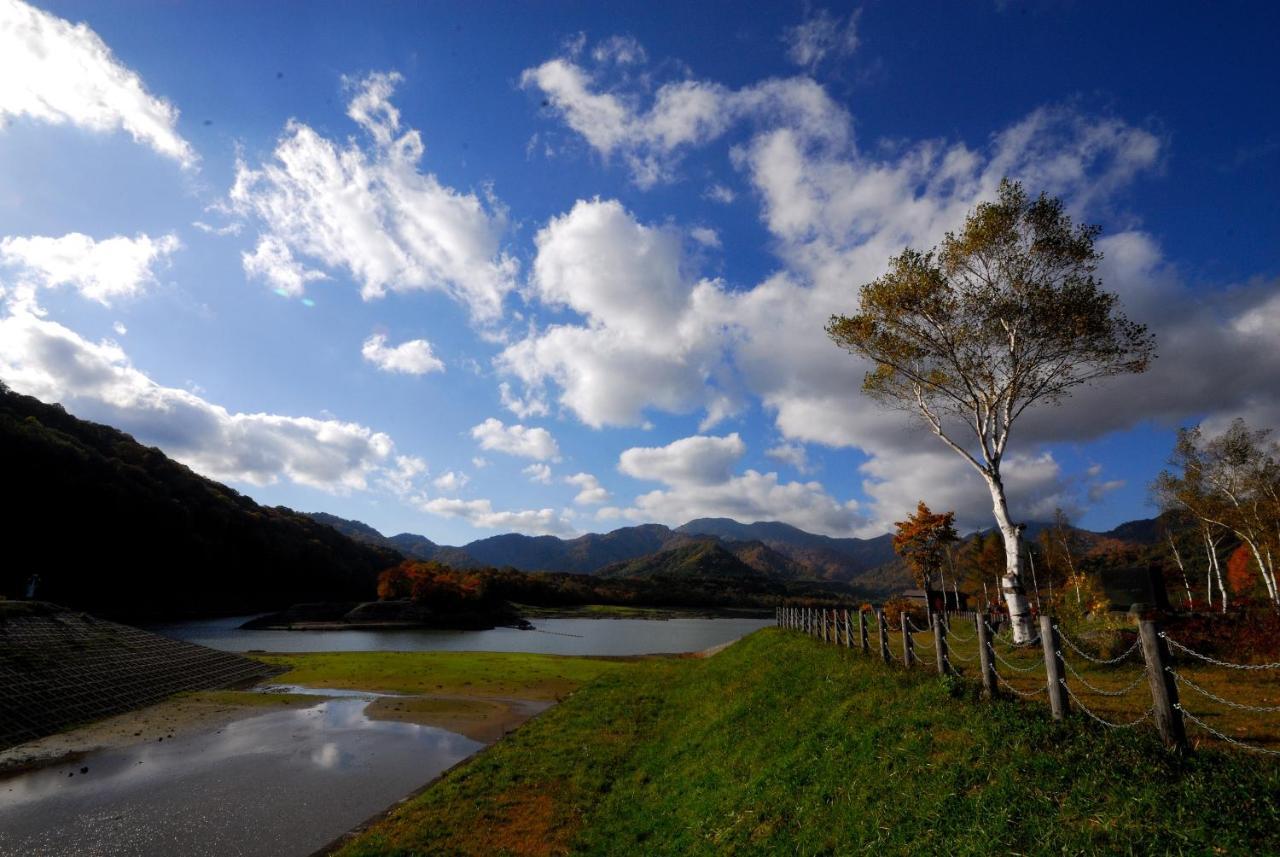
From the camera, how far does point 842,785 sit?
377 inches

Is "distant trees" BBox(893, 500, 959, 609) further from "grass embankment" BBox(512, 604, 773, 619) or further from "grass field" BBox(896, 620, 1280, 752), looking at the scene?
"grass embankment" BBox(512, 604, 773, 619)

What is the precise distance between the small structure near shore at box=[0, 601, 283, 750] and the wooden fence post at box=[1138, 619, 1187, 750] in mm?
30567

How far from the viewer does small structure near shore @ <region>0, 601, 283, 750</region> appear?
842 inches

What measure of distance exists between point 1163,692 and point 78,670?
37625 millimetres

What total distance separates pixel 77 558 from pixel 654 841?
473 feet

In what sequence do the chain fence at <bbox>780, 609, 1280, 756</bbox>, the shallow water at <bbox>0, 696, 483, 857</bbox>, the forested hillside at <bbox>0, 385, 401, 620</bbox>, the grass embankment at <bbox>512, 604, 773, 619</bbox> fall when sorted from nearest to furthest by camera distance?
1. the chain fence at <bbox>780, 609, 1280, 756</bbox>
2. the shallow water at <bbox>0, 696, 483, 857</bbox>
3. the forested hillside at <bbox>0, 385, 401, 620</bbox>
4. the grass embankment at <bbox>512, 604, 773, 619</bbox>

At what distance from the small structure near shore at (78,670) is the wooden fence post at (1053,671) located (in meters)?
29.7

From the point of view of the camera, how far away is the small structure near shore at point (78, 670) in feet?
70.2

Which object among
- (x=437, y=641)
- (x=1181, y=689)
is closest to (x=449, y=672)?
(x=1181, y=689)

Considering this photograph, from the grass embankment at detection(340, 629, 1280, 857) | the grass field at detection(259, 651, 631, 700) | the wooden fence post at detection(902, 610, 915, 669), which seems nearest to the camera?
the grass embankment at detection(340, 629, 1280, 857)

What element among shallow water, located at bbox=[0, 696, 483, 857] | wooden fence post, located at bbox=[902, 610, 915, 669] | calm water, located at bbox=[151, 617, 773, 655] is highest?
wooden fence post, located at bbox=[902, 610, 915, 669]

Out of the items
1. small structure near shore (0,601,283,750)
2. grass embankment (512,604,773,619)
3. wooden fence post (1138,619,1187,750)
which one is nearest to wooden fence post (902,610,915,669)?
wooden fence post (1138,619,1187,750)

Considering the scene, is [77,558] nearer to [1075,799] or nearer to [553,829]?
[553,829]

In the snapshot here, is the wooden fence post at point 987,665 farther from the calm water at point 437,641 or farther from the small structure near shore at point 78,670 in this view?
the calm water at point 437,641
